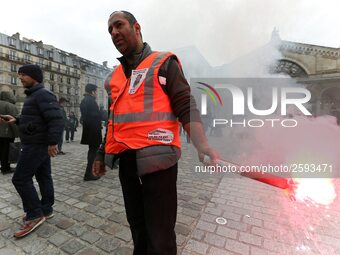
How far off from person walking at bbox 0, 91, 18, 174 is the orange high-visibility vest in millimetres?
4805

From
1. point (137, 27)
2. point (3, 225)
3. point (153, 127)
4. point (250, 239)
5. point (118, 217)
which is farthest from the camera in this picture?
point (118, 217)

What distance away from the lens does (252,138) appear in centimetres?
886

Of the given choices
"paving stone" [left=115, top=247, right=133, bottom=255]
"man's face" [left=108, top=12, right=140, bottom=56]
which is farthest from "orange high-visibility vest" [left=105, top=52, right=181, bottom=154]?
"paving stone" [left=115, top=247, right=133, bottom=255]

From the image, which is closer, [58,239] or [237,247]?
[237,247]

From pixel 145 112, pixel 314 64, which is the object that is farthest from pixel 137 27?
pixel 314 64

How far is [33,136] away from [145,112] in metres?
1.98

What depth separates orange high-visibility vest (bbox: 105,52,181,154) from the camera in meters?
1.30

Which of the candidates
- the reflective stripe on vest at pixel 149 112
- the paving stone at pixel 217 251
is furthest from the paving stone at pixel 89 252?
the reflective stripe on vest at pixel 149 112

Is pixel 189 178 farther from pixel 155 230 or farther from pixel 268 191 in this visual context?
pixel 155 230

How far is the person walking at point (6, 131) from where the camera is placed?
4679 mm

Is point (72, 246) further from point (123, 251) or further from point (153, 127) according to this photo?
point (153, 127)

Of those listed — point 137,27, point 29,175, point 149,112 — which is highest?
point 137,27

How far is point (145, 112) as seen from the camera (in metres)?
1.31

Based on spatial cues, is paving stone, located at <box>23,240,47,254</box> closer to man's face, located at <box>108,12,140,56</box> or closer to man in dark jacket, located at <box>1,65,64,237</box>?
man in dark jacket, located at <box>1,65,64,237</box>
